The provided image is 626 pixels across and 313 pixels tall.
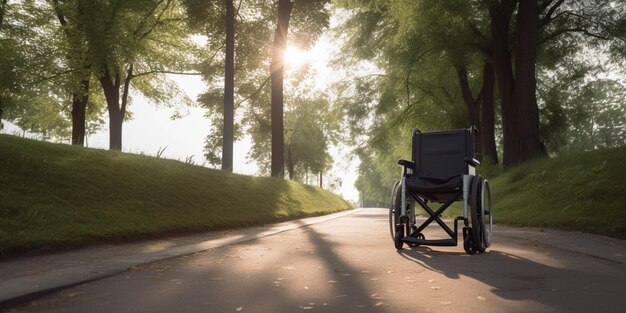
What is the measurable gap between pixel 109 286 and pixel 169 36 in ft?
84.0

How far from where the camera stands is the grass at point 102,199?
7028 millimetres

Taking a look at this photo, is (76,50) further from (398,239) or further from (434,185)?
(434,185)

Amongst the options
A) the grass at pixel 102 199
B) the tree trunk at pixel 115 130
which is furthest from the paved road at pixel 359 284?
the tree trunk at pixel 115 130

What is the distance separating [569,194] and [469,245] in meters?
6.69

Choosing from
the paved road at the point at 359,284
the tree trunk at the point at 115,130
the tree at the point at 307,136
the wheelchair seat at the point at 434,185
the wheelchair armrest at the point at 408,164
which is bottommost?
the paved road at the point at 359,284

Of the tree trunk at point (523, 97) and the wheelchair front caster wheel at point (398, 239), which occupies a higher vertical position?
the tree trunk at point (523, 97)

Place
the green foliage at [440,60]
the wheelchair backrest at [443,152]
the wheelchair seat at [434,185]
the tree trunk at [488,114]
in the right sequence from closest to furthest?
the wheelchair seat at [434,185]
the wheelchair backrest at [443,152]
the green foliage at [440,60]
the tree trunk at [488,114]

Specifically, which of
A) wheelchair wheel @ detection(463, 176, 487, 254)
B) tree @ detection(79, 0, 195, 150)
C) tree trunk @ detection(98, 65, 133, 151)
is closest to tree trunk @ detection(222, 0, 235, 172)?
tree @ detection(79, 0, 195, 150)

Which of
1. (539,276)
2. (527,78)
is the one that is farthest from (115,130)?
(539,276)

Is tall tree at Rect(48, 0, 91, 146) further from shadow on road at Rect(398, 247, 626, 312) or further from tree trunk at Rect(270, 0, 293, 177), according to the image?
shadow on road at Rect(398, 247, 626, 312)

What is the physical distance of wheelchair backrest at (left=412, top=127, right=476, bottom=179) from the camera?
755cm

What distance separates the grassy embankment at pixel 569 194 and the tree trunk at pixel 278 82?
30.7 feet

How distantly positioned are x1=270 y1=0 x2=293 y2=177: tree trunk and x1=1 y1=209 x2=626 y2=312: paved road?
15.1m

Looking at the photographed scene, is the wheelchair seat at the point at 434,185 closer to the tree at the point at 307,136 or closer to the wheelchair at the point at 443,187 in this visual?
the wheelchair at the point at 443,187
